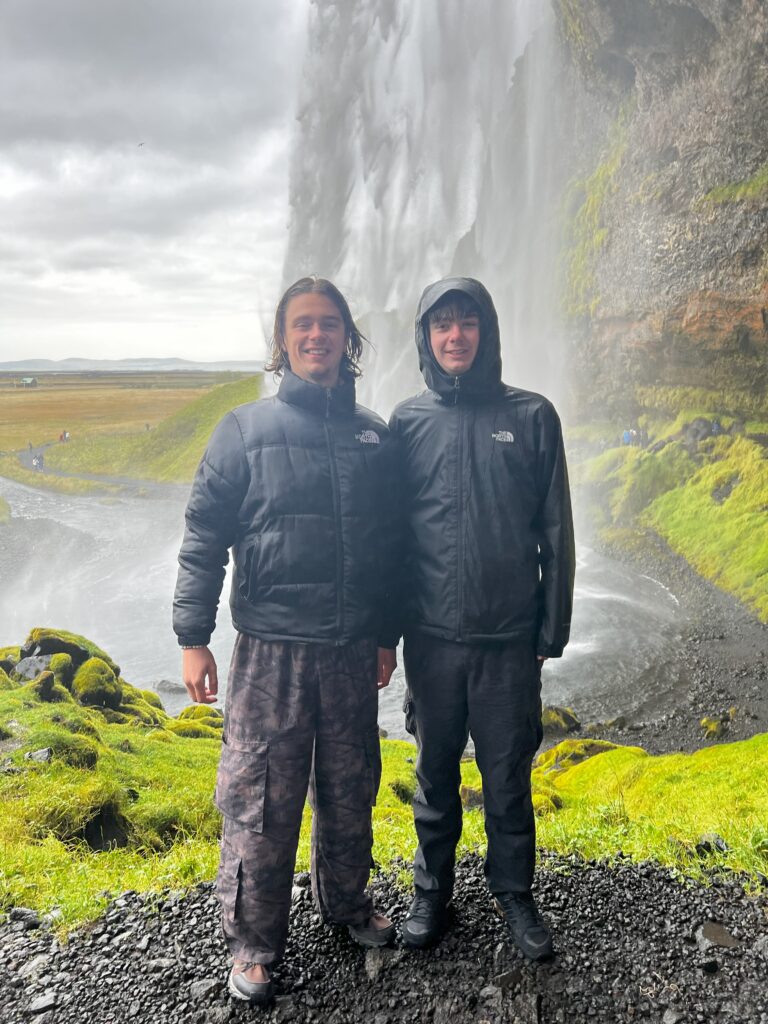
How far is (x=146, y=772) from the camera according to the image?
11047 millimetres

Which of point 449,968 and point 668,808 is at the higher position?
point 449,968

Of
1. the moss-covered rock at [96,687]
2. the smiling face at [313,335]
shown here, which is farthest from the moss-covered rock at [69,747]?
the smiling face at [313,335]

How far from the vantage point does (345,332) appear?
4.43m

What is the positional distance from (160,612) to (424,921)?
26.3 m

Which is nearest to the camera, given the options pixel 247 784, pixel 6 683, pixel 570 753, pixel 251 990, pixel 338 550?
pixel 251 990

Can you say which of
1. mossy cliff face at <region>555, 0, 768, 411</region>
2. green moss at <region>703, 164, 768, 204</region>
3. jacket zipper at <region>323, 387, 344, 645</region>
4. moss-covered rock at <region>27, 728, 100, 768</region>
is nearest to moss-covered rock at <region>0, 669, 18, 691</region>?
moss-covered rock at <region>27, 728, 100, 768</region>

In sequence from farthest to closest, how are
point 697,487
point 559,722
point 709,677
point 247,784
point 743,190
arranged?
point 743,190
point 697,487
point 709,677
point 559,722
point 247,784

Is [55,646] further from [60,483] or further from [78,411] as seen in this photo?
[78,411]

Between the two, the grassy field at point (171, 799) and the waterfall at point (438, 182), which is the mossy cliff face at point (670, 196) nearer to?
the waterfall at point (438, 182)

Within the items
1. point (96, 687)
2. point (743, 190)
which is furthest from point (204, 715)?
point (743, 190)

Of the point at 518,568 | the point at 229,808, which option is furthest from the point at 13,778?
the point at 518,568

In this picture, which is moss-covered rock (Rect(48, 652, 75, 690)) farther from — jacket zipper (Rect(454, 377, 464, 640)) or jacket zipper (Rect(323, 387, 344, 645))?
jacket zipper (Rect(454, 377, 464, 640))

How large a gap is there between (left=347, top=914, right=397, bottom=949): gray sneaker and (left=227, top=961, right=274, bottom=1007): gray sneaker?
0.62 meters

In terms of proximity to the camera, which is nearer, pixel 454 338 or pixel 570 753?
pixel 454 338
